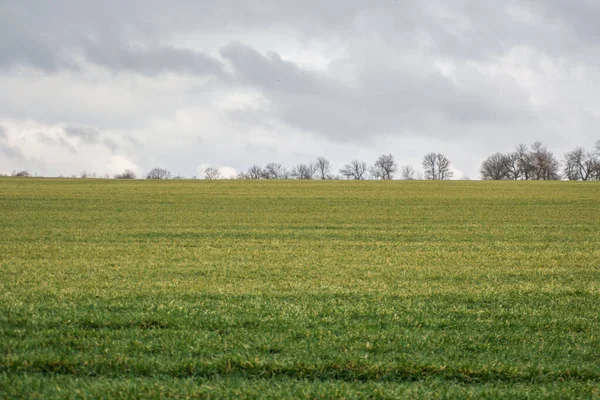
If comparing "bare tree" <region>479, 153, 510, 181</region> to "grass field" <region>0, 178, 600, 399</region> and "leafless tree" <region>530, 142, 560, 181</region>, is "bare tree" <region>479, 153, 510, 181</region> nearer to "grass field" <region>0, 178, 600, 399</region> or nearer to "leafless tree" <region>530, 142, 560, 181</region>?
"leafless tree" <region>530, 142, 560, 181</region>

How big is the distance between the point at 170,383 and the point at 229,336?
2.03 meters

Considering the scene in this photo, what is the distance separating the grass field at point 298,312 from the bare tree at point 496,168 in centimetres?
10729

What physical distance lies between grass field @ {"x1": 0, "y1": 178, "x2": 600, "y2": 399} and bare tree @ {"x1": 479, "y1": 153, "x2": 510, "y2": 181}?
352ft

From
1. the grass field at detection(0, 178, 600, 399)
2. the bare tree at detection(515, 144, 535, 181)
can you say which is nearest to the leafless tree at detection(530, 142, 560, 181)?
the bare tree at detection(515, 144, 535, 181)

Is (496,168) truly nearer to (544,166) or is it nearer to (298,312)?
(544,166)

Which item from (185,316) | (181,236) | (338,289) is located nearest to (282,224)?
(181,236)

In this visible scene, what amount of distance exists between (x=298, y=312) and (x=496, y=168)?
132 metres

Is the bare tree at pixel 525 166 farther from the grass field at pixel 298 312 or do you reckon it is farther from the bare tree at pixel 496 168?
the grass field at pixel 298 312

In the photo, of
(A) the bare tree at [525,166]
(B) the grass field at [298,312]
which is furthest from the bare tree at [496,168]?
(B) the grass field at [298,312]

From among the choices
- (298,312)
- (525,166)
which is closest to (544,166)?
(525,166)

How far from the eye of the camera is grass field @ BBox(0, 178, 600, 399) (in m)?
6.92

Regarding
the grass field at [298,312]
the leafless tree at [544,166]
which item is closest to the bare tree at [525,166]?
the leafless tree at [544,166]

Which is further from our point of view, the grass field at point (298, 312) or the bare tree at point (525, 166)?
the bare tree at point (525, 166)

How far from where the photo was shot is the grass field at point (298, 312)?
6.92 m
